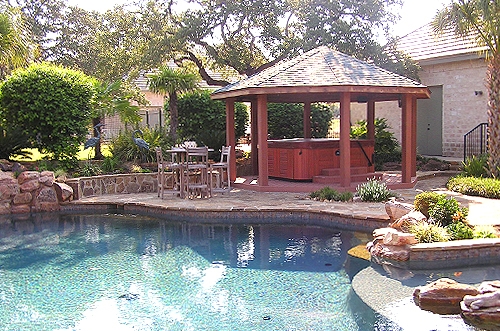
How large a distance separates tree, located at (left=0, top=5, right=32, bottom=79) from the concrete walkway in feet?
12.9

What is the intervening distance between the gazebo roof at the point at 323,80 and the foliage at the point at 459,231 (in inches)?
194

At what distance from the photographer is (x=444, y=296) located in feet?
19.1

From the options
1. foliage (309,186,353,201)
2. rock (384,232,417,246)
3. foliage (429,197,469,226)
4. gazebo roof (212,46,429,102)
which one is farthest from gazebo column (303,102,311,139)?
rock (384,232,417,246)

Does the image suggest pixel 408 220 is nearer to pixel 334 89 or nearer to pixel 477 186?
pixel 477 186

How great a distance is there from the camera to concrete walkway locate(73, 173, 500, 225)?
9523mm

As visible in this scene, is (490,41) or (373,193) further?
(490,41)

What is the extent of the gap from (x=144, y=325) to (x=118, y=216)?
6150 millimetres

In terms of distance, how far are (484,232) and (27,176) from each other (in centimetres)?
965

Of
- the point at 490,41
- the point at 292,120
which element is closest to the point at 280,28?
the point at 292,120

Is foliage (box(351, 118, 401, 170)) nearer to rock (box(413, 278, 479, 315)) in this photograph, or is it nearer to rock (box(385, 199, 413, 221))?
rock (box(385, 199, 413, 221))

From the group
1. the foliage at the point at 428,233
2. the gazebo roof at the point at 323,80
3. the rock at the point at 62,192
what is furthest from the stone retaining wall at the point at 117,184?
the foliage at the point at 428,233

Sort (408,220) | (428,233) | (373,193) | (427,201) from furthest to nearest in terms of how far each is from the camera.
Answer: (373,193) → (427,201) → (408,220) → (428,233)

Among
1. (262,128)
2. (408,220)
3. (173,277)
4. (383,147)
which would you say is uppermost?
(262,128)

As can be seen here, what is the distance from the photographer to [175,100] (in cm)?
1584
